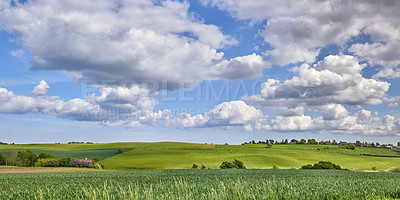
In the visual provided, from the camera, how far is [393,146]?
135500 mm

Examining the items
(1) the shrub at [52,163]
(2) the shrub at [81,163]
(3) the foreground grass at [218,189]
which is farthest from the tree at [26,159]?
(3) the foreground grass at [218,189]

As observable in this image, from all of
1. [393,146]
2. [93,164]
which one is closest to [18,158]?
[93,164]

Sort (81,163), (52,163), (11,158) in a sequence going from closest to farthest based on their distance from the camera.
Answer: (81,163) < (52,163) < (11,158)

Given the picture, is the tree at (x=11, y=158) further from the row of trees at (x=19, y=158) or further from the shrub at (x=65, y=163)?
the shrub at (x=65, y=163)

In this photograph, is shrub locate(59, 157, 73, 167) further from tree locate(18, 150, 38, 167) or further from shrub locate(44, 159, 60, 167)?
tree locate(18, 150, 38, 167)

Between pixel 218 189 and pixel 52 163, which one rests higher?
pixel 218 189

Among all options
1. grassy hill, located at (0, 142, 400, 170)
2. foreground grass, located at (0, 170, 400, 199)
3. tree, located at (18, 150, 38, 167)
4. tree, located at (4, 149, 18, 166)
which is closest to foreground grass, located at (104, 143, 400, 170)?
grassy hill, located at (0, 142, 400, 170)

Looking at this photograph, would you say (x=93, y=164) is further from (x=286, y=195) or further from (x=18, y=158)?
(x=286, y=195)

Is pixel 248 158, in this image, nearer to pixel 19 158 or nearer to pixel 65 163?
pixel 65 163

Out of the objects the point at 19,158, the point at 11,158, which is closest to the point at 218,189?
the point at 19,158

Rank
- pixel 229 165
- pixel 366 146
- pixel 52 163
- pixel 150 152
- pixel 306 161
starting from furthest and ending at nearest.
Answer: pixel 366 146 < pixel 150 152 < pixel 306 161 < pixel 52 163 < pixel 229 165

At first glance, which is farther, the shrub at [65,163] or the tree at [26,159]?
the tree at [26,159]

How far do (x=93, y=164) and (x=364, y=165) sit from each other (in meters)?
81.9

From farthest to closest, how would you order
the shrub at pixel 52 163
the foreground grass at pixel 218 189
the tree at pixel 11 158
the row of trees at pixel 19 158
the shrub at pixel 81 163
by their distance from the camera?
the tree at pixel 11 158, the row of trees at pixel 19 158, the shrub at pixel 52 163, the shrub at pixel 81 163, the foreground grass at pixel 218 189
